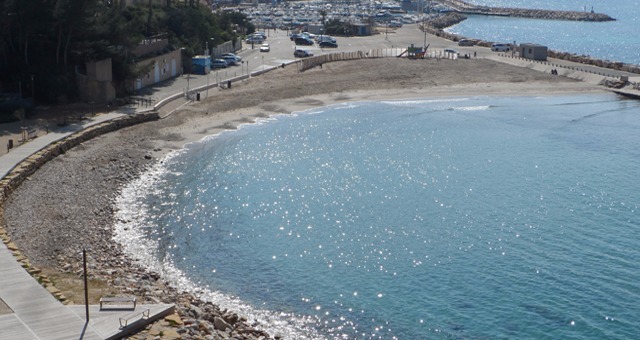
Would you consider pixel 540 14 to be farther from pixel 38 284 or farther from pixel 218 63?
pixel 38 284

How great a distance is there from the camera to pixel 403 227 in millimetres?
36938

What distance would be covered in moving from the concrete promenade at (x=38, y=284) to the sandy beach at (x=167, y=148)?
1176mm

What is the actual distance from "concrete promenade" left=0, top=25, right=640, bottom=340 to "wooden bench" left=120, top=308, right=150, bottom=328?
7.8 inches

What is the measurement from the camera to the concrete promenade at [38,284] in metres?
22.5

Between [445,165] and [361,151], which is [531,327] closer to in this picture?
[445,165]

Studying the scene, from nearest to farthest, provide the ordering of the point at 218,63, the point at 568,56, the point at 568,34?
the point at 218,63, the point at 568,56, the point at 568,34

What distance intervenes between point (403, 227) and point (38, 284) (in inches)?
671

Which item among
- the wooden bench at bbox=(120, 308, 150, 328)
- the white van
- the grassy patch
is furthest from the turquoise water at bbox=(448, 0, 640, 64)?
the wooden bench at bbox=(120, 308, 150, 328)

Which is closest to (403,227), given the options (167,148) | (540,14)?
(167,148)

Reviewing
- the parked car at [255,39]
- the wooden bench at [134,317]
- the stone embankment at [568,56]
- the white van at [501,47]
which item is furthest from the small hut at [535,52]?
the wooden bench at [134,317]


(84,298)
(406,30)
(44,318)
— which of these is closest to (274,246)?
(84,298)

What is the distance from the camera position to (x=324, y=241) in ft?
115

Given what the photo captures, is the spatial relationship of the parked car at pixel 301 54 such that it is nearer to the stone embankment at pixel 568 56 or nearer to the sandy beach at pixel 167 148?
the sandy beach at pixel 167 148

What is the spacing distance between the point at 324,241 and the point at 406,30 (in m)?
90.1
